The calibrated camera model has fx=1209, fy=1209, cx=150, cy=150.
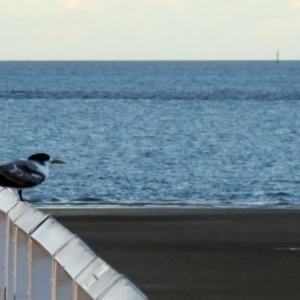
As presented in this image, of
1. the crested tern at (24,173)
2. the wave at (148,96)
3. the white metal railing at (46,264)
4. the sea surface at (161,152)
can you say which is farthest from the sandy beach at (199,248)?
the wave at (148,96)

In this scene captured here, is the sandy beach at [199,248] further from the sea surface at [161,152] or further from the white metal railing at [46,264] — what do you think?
the sea surface at [161,152]

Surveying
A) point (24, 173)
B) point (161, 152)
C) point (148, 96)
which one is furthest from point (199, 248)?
point (148, 96)

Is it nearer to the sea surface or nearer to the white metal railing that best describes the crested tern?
the white metal railing

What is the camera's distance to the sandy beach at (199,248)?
30.4 feet

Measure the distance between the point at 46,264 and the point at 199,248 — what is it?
6.92 metres

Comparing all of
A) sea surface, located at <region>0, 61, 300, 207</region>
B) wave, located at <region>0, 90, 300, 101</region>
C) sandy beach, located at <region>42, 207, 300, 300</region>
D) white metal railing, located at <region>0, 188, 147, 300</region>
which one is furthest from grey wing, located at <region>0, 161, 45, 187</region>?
wave, located at <region>0, 90, 300, 101</region>

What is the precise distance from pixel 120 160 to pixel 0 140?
11.1 metres

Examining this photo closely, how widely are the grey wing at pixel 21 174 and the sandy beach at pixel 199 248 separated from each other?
64.1 inches

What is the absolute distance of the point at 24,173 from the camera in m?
7.61

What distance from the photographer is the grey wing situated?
24.6 feet

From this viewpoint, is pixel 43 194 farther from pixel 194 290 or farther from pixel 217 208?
pixel 194 290

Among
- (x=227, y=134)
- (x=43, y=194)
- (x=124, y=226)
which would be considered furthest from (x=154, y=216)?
(x=227, y=134)

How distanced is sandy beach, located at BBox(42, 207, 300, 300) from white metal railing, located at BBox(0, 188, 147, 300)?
3.25 m

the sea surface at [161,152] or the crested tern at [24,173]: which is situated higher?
the crested tern at [24,173]
